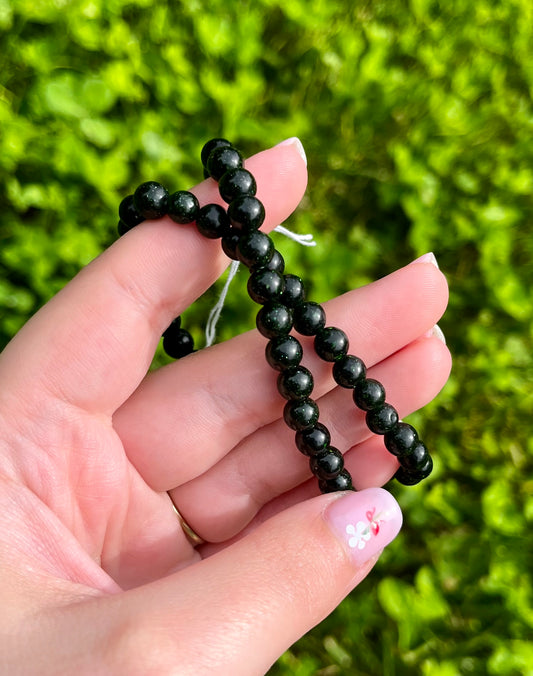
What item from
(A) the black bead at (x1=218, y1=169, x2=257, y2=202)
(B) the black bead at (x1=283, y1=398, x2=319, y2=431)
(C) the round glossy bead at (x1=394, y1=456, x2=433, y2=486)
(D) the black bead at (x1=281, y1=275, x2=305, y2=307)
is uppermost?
(A) the black bead at (x1=218, y1=169, x2=257, y2=202)

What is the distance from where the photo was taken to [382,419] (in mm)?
1978

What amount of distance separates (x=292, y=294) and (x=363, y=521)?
75 centimetres

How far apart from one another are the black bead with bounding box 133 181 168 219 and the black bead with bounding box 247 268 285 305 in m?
0.33

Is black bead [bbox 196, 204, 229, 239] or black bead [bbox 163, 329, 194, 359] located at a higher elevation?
black bead [bbox 196, 204, 229, 239]

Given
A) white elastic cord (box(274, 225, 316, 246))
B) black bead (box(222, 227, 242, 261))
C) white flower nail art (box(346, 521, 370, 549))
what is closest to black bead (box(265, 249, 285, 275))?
black bead (box(222, 227, 242, 261))

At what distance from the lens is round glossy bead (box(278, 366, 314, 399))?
188cm

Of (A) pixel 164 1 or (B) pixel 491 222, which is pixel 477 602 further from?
(A) pixel 164 1

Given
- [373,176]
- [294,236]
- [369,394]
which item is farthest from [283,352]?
[373,176]

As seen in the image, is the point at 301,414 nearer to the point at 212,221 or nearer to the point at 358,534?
the point at 358,534

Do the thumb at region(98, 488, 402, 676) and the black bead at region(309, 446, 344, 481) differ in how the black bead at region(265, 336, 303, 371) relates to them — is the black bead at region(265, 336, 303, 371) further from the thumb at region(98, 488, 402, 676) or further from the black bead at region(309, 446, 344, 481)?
the thumb at region(98, 488, 402, 676)

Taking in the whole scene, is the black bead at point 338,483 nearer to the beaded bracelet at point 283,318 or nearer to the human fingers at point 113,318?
the beaded bracelet at point 283,318

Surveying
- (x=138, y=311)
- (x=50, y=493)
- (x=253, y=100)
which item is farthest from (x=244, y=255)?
(x=253, y=100)

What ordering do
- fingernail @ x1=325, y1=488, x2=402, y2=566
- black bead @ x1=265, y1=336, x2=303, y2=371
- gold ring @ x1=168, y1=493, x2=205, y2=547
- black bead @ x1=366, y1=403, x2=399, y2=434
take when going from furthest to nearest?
gold ring @ x1=168, y1=493, x2=205, y2=547 → black bead @ x1=366, y1=403, x2=399, y2=434 → black bead @ x1=265, y1=336, x2=303, y2=371 → fingernail @ x1=325, y1=488, x2=402, y2=566

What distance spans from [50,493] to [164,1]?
2.23 meters
